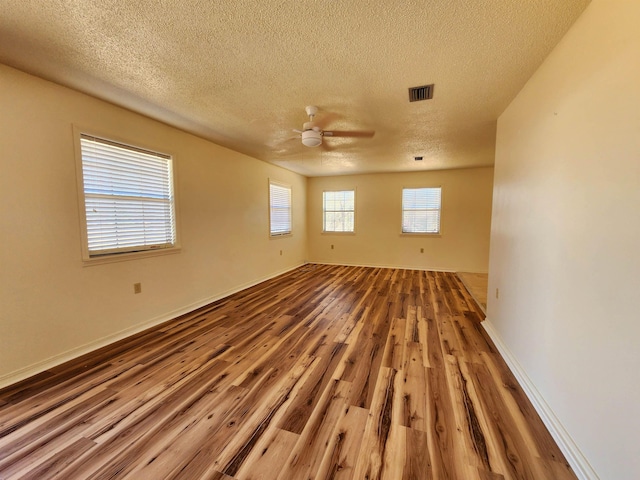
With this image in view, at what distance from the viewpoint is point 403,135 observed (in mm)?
3600

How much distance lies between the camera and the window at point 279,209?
18.5 feet

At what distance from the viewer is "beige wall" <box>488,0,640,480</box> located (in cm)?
108

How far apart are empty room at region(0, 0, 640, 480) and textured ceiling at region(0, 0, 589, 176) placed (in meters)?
0.02

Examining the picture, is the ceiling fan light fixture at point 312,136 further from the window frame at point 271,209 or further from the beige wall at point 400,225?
the beige wall at point 400,225

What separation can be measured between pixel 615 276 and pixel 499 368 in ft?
4.75

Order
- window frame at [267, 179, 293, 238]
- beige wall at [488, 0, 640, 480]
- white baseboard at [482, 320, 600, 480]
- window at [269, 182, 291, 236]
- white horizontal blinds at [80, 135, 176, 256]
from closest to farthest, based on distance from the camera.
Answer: beige wall at [488, 0, 640, 480] < white baseboard at [482, 320, 600, 480] < white horizontal blinds at [80, 135, 176, 256] < window frame at [267, 179, 293, 238] < window at [269, 182, 291, 236]

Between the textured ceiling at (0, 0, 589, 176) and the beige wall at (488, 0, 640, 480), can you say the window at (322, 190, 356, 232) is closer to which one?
the textured ceiling at (0, 0, 589, 176)

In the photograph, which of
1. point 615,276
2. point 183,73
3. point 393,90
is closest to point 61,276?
point 183,73

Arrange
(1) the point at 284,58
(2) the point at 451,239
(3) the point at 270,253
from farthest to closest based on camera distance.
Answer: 1. (2) the point at 451,239
2. (3) the point at 270,253
3. (1) the point at 284,58

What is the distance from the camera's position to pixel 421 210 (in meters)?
6.39

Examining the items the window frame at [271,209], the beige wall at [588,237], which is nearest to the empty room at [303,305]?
the beige wall at [588,237]

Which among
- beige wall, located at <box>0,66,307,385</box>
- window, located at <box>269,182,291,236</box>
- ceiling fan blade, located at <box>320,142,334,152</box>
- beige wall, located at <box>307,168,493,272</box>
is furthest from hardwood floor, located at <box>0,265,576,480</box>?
beige wall, located at <box>307,168,493,272</box>

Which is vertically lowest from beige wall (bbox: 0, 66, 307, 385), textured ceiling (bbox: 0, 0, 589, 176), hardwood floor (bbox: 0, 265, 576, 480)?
hardwood floor (bbox: 0, 265, 576, 480)

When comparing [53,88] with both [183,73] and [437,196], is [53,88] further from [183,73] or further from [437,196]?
[437,196]
